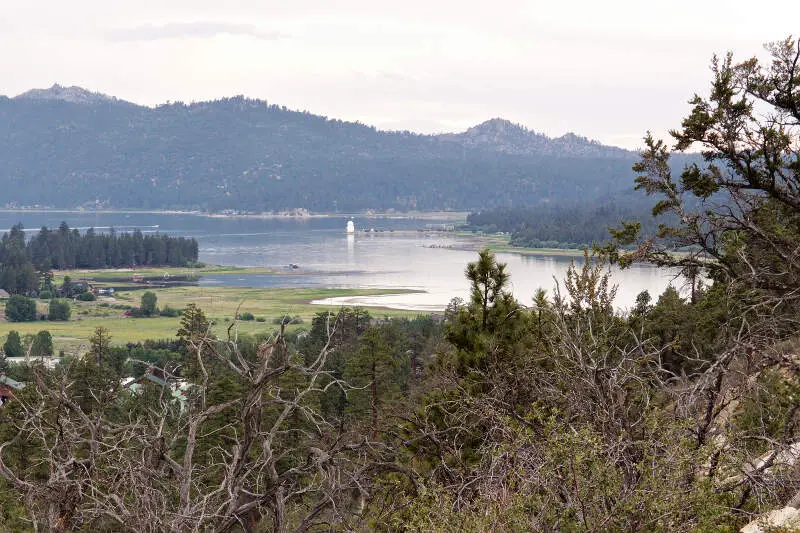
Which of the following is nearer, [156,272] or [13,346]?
[13,346]

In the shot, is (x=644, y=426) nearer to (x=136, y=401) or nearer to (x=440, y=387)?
(x=440, y=387)

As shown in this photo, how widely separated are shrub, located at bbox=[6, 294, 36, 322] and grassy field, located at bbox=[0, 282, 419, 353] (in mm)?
1793

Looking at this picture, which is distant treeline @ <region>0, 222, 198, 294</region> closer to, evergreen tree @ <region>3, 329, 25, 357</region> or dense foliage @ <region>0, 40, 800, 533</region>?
evergreen tree @ <region>3, 329, 25, 357</region>

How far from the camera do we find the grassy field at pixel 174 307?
66.9 m

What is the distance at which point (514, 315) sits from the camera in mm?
16234

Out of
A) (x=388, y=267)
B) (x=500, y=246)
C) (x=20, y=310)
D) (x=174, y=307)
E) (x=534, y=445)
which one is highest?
(x=534, y=445)

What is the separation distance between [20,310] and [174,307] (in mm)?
15175

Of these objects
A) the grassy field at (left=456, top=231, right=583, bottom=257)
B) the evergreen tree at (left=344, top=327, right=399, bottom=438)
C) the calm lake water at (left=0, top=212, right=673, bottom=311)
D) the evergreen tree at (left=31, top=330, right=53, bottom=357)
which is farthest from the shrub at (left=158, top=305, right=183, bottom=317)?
the grassy field at (left=456, top=231, right=583, bottom=257)

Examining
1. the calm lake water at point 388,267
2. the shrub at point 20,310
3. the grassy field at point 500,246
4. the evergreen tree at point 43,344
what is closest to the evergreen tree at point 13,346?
the evergreen tree at point 43,344

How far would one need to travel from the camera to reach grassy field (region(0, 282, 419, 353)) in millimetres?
66938

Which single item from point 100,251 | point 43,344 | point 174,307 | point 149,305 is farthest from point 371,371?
point 100,251

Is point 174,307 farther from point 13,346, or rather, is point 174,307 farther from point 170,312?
point 13,346

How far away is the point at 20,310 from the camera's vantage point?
83.6 meters

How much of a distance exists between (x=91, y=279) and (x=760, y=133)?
110 meters
